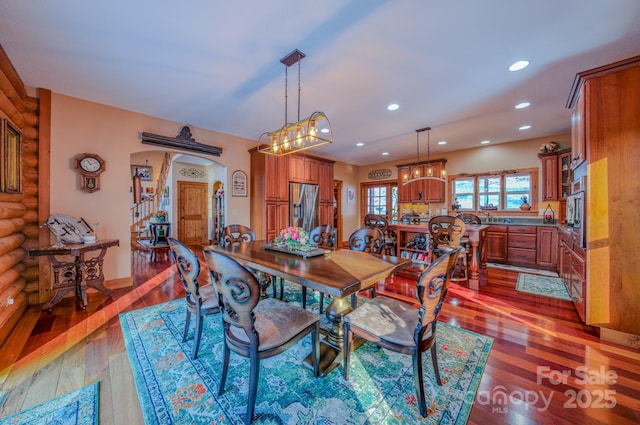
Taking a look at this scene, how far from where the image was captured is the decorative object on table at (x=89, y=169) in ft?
10.8

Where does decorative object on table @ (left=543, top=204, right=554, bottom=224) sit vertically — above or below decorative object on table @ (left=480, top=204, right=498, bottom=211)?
below

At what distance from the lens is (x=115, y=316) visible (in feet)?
8.96

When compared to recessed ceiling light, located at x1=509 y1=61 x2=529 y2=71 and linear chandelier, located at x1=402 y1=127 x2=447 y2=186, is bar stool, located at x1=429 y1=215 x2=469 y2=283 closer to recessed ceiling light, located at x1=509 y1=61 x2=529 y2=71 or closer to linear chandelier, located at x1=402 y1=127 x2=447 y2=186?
linear chandelier, located at x1=402 y1=127 x2=447 y2=186

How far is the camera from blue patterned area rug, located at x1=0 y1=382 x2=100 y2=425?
4.60ft

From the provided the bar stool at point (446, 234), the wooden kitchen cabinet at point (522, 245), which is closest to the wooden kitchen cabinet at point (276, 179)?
the bar stool at point (446, 234)

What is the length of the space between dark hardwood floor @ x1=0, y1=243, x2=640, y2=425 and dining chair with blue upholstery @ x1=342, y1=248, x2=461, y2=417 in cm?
44

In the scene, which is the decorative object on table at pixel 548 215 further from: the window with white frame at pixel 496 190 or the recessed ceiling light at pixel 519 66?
the recessed ceiling light at pixel 519 66

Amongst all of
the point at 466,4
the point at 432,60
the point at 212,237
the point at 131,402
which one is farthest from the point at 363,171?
the point at 131,402

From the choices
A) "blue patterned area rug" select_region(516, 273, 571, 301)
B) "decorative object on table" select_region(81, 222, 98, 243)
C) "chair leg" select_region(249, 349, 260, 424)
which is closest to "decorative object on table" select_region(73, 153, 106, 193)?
"decorative object on table" select_region(81, 222, 98, 243)

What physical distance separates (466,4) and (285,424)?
304 cm

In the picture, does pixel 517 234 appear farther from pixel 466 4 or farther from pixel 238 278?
pixel 238 278

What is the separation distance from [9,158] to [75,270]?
4.84 feet

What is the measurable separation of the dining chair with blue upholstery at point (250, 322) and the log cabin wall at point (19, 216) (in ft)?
8.19

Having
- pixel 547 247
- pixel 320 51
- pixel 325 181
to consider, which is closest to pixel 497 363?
pixel 320 51
